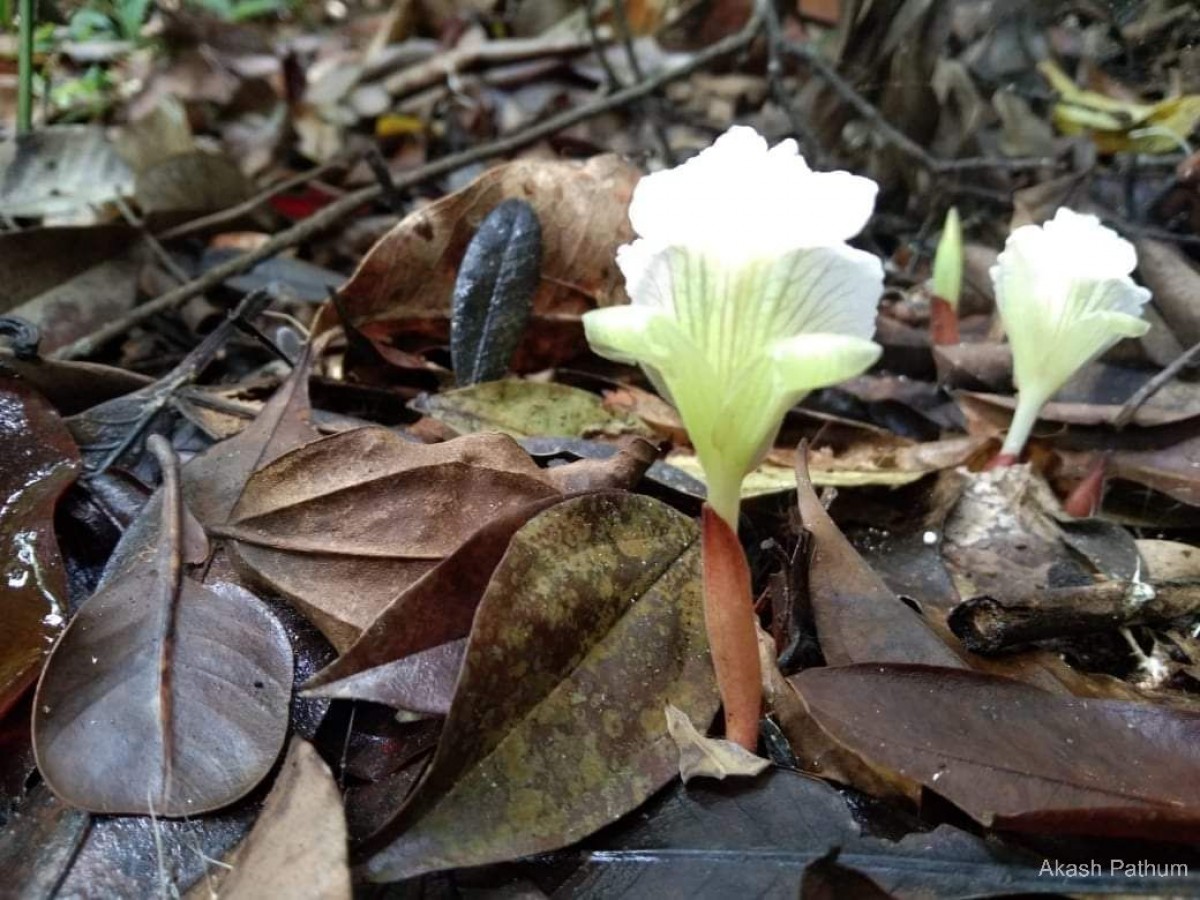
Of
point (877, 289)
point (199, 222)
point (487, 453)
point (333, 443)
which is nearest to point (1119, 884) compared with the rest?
point (877, 289)

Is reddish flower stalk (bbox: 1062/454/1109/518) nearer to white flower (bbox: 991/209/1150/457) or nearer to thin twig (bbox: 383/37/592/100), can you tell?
white flower (bbox: 991/209/1150/457)

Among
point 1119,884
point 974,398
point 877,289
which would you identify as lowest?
point 974,398

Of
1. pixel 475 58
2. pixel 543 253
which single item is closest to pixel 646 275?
pixel 543 253

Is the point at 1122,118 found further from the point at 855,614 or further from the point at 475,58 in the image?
the point at 475,58

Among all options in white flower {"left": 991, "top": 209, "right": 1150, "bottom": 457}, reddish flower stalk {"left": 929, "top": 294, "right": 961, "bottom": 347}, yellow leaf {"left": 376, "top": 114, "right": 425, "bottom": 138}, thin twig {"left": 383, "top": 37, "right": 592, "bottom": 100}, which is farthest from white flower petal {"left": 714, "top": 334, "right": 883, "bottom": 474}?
thin twig {"left": 383, "top": 37, "right": 592, "bottom": 100}

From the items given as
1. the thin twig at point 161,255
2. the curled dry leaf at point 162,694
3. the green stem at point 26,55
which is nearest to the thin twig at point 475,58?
the green stem at point 26,55

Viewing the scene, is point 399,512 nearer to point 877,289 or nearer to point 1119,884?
point 877,289
